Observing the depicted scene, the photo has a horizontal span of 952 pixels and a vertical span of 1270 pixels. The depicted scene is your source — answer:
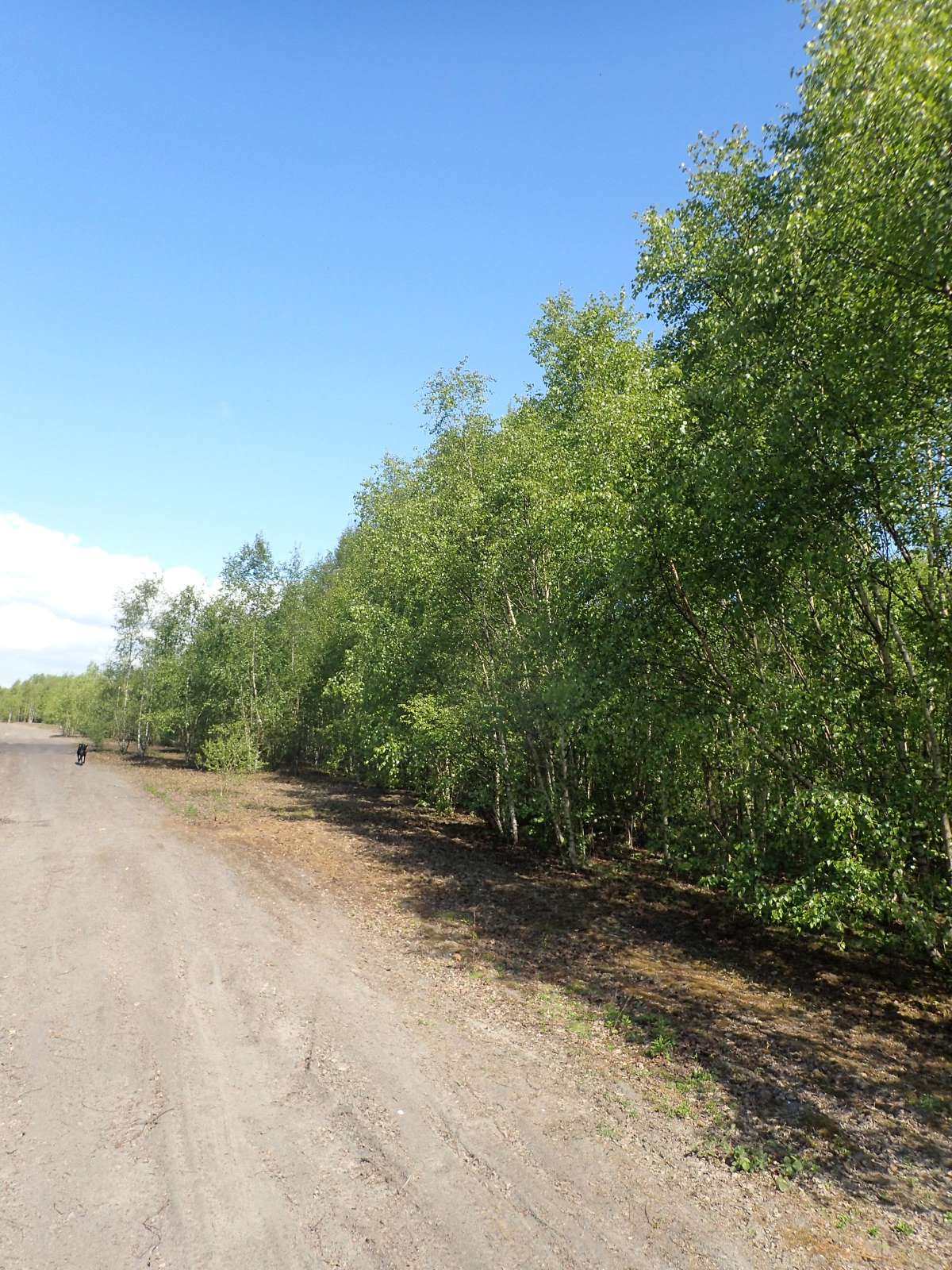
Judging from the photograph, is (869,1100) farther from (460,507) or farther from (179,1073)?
(460,507)

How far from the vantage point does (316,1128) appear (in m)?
6.51

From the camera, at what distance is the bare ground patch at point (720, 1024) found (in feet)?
19.9

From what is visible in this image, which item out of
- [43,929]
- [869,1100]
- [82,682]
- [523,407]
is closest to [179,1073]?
[43,929]

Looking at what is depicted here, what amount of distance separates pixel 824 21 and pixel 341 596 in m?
28.7

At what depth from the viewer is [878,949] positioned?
11.9m

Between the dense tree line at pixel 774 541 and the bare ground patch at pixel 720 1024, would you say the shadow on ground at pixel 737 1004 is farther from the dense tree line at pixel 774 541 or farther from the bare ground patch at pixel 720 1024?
the dense tree line at pixel 774 541

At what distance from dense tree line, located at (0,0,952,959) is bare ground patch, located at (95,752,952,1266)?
1224mm

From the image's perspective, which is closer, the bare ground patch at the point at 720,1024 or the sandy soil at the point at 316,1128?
the sandy soil at the point at 316,1128

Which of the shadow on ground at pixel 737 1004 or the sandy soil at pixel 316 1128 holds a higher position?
the shadow on ground at pixel 737 1004

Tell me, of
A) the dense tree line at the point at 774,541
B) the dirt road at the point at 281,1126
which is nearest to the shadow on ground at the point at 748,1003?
the dense tree line at the point at 774,541

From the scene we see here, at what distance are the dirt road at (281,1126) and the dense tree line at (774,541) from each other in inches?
201

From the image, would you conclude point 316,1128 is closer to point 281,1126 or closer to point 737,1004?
point 281,1126

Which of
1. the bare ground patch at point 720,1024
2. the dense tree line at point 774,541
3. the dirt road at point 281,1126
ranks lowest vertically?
the dirt road at point 281,1126

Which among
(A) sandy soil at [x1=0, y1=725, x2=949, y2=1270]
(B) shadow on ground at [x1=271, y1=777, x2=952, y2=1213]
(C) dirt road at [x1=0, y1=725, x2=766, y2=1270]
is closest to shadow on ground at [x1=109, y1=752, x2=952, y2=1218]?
(B) shadow on ground at [x1=271, y1=777, x2=952, y2=1213]
